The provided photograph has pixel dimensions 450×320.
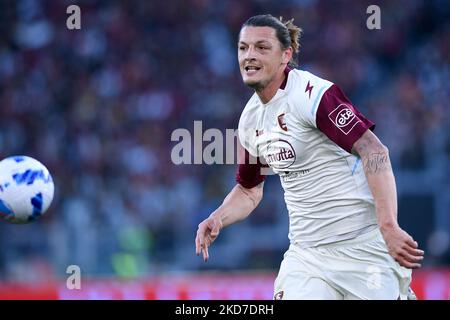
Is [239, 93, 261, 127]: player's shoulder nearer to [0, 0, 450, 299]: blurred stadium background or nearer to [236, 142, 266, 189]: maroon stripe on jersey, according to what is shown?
[236, 142, 266, 189]: maroon stripe on jersey

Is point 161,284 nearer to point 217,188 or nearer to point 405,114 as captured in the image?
point 217,188

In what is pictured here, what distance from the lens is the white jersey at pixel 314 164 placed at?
16.6 feet

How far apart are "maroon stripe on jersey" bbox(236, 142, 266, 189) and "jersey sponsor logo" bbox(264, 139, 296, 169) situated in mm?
414

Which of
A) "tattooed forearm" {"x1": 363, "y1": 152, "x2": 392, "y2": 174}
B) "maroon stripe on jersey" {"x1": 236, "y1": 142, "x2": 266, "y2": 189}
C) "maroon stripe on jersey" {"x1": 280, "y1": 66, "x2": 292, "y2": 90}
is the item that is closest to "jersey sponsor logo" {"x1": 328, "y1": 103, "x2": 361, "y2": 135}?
"tattooed forearm" {"x1": 363, "y1": 152, "x2": 392, "y2": 174}

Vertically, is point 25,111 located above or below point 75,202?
above

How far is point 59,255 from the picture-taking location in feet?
35.5

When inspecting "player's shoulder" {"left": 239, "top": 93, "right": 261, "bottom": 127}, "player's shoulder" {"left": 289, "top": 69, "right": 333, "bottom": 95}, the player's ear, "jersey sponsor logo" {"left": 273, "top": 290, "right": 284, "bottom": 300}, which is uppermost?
the player's ear

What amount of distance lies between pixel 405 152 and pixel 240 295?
10.5ft

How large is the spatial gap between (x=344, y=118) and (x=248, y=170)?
1172 millimetres

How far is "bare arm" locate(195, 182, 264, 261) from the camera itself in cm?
548

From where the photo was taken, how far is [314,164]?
523cm

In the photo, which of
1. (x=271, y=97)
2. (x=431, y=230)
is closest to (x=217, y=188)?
(x=431, y=230)

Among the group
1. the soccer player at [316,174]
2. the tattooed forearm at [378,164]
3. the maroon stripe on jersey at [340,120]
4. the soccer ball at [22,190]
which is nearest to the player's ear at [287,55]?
the soccer player at [316,174]

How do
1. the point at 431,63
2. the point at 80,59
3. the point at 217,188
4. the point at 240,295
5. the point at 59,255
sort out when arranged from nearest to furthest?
1. the point at 240,295
2. the point at 59,255
3. the point at 217,188
4. the point at 431,63
5. the point at 80,59
